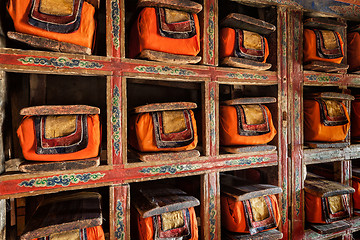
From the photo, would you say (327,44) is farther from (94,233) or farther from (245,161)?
(94,233)

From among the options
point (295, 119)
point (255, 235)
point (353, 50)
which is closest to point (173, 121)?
point (255, 235)

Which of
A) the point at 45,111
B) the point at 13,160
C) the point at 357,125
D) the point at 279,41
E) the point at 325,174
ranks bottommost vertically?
the point at 325,174

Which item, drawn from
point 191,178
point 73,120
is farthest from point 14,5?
point 191,178

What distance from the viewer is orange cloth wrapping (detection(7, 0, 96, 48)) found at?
1547 mm

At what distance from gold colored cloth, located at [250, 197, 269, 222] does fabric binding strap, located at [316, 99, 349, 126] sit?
1150mm

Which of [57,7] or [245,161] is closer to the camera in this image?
[57,7]

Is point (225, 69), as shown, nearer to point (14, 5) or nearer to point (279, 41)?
point (279, 41)

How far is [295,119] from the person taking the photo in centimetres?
258

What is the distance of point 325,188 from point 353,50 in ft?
6.00

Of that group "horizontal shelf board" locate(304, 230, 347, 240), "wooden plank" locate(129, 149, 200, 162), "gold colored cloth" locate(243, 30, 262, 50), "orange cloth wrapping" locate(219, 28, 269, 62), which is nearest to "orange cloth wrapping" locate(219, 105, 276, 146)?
"wooden plank" locate(129, 149, 200, 162)

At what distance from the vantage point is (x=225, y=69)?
226cm

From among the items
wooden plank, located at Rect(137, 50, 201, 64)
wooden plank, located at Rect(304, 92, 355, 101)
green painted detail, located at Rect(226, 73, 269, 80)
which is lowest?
wooden plank, located at Rect(304, 92, 355, 101)

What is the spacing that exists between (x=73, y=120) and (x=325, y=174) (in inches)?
133

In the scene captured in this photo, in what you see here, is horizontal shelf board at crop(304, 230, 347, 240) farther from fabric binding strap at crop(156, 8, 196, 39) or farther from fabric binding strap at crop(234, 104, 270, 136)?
fabric binding strap at crop(156, 8, 196, 39)
